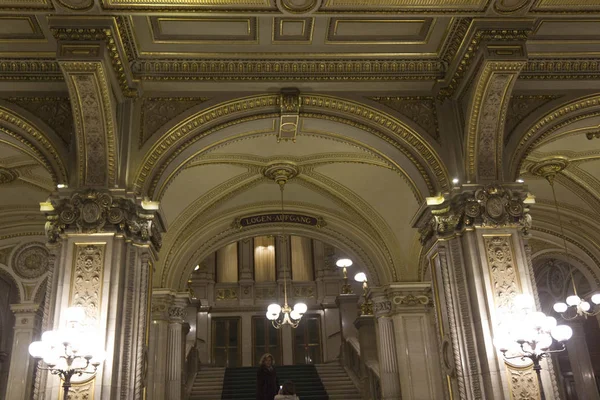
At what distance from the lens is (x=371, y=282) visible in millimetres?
12188

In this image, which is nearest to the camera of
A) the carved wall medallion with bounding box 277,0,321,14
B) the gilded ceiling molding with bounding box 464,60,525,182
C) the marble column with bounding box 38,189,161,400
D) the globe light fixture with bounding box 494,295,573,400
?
the globe light fixture with bounding box 494,295,573,400

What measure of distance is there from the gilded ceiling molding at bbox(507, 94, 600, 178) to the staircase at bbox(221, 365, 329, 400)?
8.20 metres

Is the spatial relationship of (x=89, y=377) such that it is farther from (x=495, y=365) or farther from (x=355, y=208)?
(x=355, y=208)

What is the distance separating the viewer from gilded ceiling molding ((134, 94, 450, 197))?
7273mm

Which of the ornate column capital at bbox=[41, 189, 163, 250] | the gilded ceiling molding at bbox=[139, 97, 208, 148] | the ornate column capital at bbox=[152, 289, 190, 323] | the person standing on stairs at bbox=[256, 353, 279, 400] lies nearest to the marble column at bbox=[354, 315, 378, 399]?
the ornate column capital at bbox=[152, 289, 190, 323]

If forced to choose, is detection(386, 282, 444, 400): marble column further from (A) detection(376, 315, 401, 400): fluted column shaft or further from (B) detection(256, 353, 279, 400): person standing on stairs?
(B) detection(256, 353, 279, 400): person standing on stairs

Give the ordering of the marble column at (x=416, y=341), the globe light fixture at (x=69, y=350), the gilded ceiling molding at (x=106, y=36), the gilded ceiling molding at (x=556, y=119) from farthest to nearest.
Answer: the marble column at (x=416, y=341), the gilded ceiling molding at (x=556, y=119), the gilded ceiling molding at (x=106, y=36), the globe light fixture at (x=69, y=350)

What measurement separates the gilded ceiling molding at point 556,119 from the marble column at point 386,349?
17.2 ft

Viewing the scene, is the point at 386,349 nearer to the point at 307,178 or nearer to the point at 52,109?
the point at 307,178

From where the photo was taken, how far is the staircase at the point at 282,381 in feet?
47.3

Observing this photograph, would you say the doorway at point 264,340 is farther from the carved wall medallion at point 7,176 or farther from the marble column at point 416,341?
the carved wall medallion at point 7,176

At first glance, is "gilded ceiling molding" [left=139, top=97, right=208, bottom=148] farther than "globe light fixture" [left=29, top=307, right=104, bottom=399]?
Yes

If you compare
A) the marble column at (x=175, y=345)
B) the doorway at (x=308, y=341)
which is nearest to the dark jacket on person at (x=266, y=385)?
the marble column at (x=175, y=345)

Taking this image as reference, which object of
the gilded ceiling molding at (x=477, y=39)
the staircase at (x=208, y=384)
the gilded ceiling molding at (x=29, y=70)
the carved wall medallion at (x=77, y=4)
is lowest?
the staircase at (x=208, y=384)
